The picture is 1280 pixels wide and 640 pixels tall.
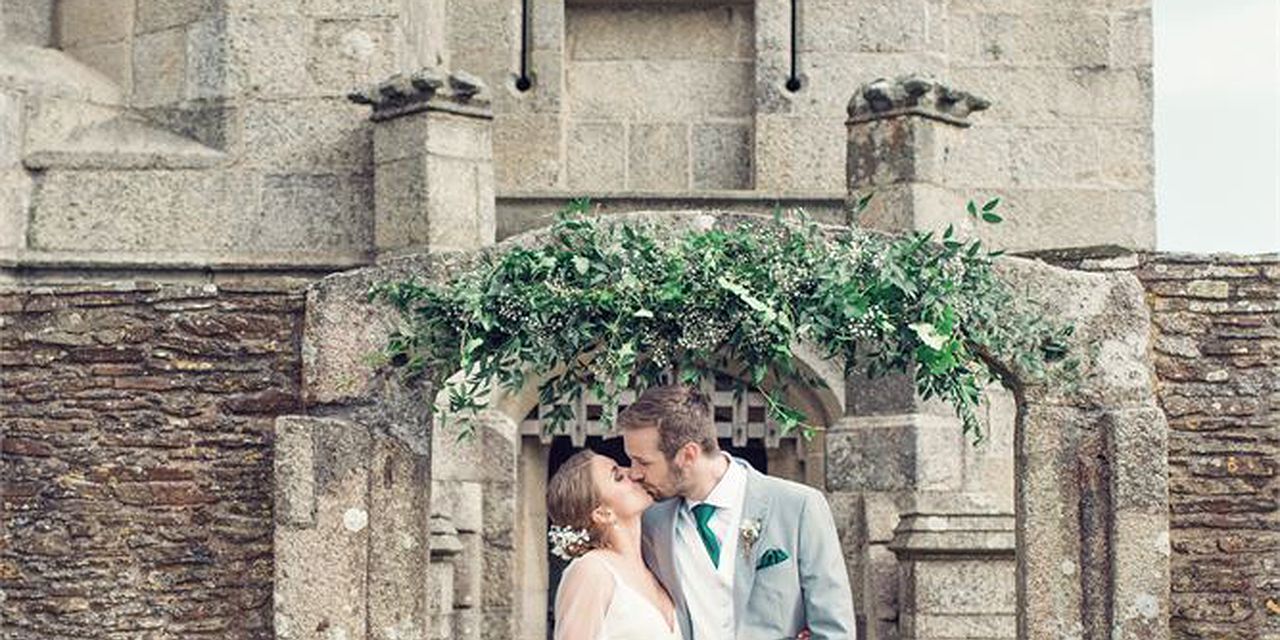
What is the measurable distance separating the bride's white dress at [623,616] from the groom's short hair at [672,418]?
1.31 feet

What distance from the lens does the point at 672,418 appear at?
7.54 metres

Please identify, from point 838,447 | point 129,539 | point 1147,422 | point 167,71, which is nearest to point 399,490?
point 129,539

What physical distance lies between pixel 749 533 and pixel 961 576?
481 cm

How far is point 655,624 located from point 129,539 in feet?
12.7

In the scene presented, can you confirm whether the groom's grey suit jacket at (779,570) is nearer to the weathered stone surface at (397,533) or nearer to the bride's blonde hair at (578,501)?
the bride's blonde hair at (578,501)

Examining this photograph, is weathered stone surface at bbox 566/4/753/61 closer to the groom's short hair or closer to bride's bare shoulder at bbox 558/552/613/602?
the groom's short hair

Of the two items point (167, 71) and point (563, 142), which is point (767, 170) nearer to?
point (563, 142)

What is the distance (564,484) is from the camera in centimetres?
742

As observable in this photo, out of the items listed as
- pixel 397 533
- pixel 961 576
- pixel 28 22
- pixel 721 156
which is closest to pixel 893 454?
pixel 961 576

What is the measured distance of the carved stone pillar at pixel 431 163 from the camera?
1378 centimetres

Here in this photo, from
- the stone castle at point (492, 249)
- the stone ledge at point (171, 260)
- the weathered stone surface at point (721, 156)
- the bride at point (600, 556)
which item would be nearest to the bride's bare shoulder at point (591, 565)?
the bride at point (600, 556)

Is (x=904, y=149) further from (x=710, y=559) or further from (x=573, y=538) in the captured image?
(x=573, y=538)

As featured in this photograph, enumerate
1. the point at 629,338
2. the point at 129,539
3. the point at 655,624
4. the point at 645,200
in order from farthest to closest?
→ the point at 645,200
the point at 129,539
the point at 629,338
the point at 655,624

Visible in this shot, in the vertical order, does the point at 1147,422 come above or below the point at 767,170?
below
